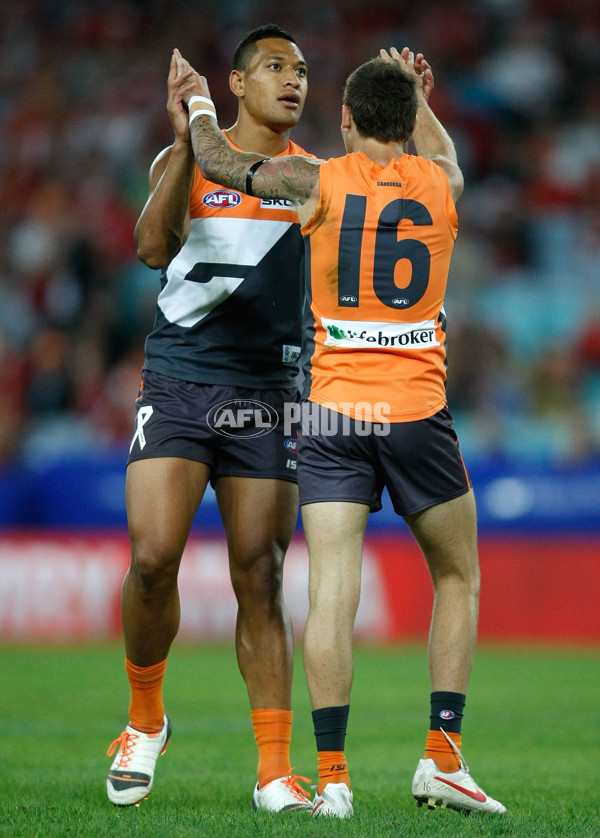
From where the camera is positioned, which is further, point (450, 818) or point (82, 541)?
point (82, 541)

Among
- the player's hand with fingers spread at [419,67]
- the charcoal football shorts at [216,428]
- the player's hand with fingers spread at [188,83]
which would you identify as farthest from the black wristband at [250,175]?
the charcoal football shorts at [216,428]

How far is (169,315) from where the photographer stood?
4598mm

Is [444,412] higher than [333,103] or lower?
lower

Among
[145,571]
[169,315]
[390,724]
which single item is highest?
[169,315]

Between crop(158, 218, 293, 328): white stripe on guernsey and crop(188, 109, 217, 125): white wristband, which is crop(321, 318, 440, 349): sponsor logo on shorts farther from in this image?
crop(188, 109, 217, 125): white wristband

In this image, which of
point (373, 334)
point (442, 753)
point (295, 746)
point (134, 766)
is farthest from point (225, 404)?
point (295, 746)

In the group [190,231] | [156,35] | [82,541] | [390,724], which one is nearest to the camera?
[190,231]

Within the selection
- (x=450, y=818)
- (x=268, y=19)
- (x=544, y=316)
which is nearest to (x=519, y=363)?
(x=544, y=316)

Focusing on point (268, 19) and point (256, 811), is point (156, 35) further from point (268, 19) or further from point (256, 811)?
point (256, 811)

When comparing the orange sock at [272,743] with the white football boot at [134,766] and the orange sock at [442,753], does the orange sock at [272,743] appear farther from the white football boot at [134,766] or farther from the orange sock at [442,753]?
the orange sock at [442,753]

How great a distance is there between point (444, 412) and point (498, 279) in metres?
9.43

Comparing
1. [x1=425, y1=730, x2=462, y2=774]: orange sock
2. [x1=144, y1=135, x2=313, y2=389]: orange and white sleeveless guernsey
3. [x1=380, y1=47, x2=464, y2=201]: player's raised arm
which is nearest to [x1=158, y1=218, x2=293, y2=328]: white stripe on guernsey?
[x1=144, y1=135, x2=313, y2=389]: orange and white sleeveless guernsey

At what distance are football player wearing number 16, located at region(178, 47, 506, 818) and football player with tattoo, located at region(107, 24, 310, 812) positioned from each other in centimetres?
47

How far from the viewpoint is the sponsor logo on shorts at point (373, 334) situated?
3957 millimetres
